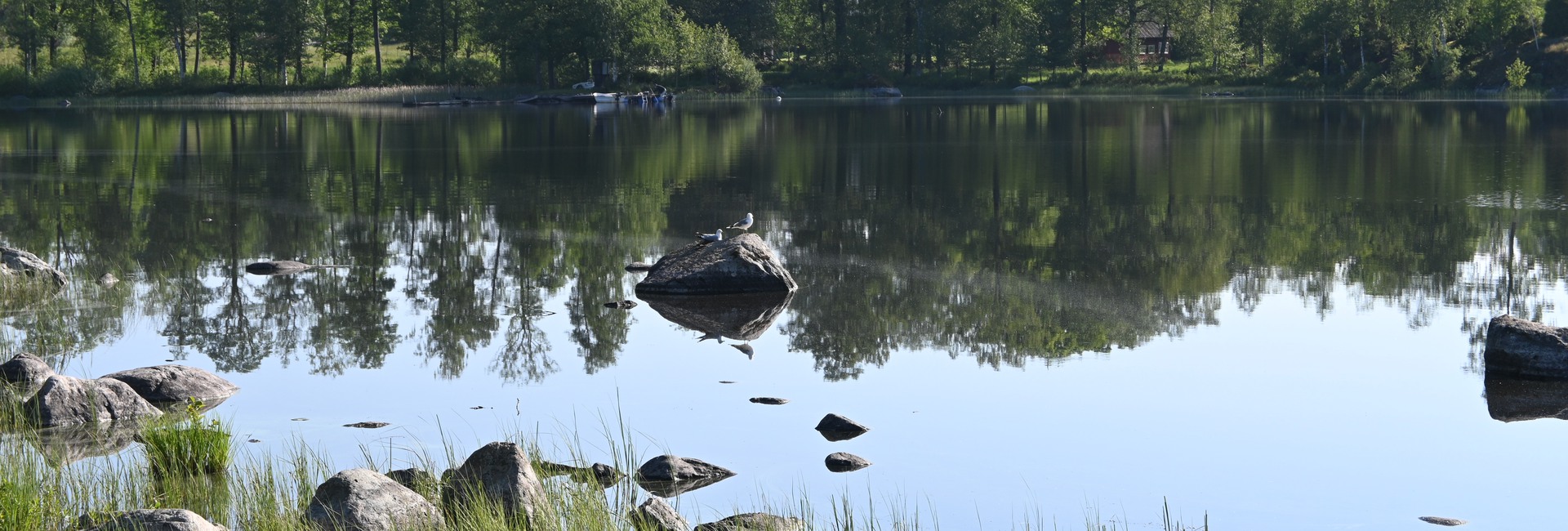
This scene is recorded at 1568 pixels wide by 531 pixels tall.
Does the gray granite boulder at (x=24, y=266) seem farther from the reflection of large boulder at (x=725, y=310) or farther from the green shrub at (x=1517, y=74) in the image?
the green shrub at (x=1517, y=74)

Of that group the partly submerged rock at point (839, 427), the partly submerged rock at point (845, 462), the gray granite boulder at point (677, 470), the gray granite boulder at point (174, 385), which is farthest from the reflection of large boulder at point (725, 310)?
the gray granite boulder at point (174, 385)

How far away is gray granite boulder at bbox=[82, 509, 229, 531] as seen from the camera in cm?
630

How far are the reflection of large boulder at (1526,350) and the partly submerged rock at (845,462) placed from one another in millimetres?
5758

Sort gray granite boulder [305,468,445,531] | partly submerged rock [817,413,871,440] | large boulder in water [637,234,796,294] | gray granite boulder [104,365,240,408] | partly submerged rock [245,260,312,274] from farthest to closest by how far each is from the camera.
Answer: partly submerged rock [245,260,312,274] < large boulder in water [637,234,796,294] < gray granite boulder [104,365,240,408] < partly submerged rock [817,413,871,440] < gray granite boulder [305,468,445,531]

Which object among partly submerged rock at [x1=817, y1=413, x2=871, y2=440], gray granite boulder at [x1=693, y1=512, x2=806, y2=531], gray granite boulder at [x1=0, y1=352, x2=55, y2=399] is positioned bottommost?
partly submerged rock at [x1=817, y1=413, x2=871, y2=440]

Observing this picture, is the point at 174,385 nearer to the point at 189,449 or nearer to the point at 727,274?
the point at 189,449

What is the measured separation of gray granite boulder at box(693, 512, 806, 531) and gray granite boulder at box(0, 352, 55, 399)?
5.70 metres

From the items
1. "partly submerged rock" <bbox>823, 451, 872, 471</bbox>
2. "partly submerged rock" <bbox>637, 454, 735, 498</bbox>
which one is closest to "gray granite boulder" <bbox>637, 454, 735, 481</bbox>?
"partly submerged rock" <bbox>637, 454, 735, 498</bbox>

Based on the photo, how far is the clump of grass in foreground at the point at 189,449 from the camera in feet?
27.1

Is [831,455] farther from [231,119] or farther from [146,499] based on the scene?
[231,119]

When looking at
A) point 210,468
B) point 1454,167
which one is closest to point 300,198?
point 210,468

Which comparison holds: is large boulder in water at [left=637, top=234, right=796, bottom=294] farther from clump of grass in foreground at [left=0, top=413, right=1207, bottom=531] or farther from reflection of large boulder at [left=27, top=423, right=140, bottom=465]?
reflection of large boulder at [left=27, top=423, right=140, bottom=465]

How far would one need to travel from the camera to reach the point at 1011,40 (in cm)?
9612

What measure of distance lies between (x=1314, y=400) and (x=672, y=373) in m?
5.19
